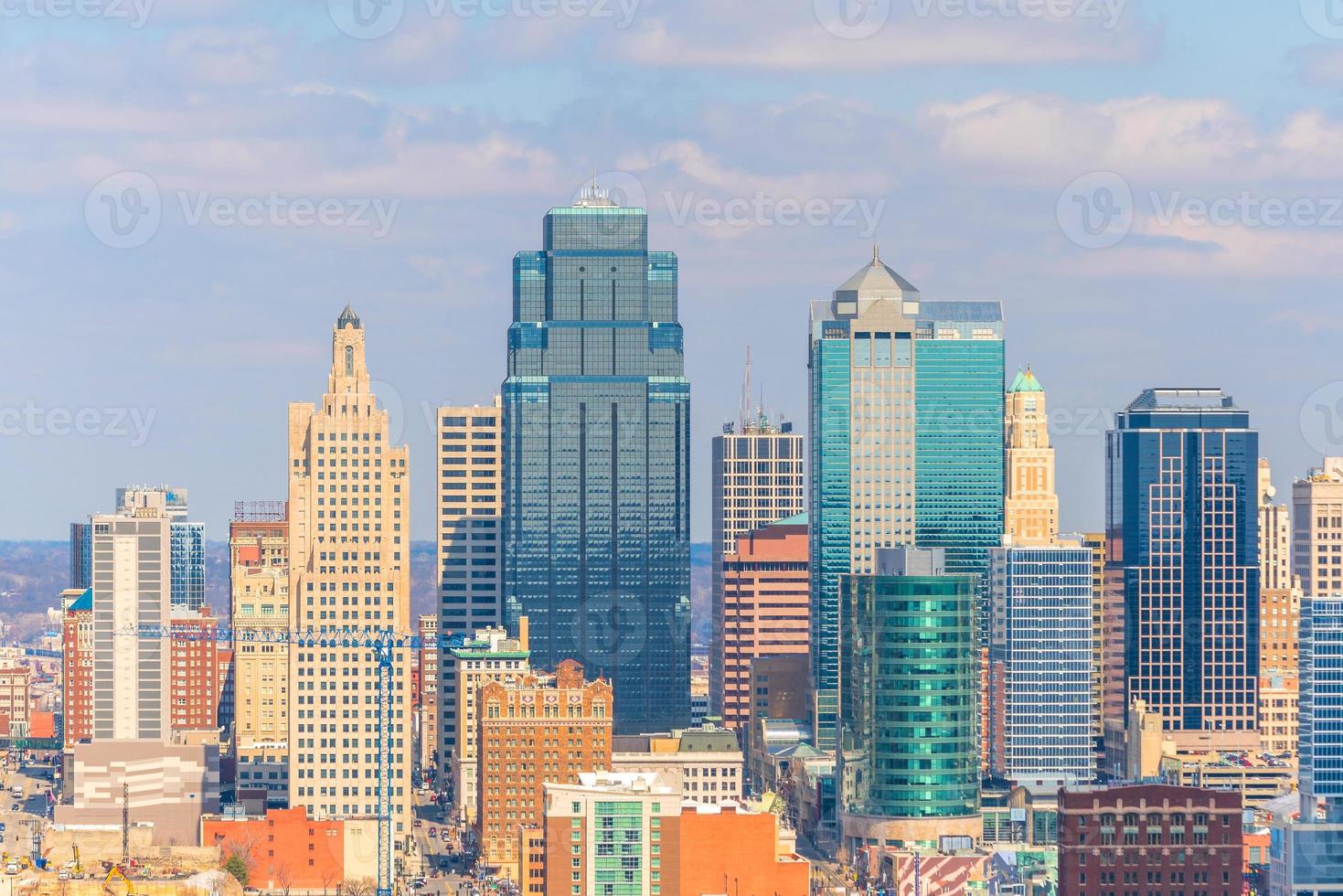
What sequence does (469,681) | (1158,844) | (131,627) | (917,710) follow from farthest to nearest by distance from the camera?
(469,681), (131,627), (917,710), (1158,844)

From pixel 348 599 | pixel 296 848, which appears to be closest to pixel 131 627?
pixel 348 599

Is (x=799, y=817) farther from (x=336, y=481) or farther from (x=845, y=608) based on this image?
(x=336, y=481)

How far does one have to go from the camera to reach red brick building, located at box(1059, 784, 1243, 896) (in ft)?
445

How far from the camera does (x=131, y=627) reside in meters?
183

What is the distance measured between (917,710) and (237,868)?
3897cm

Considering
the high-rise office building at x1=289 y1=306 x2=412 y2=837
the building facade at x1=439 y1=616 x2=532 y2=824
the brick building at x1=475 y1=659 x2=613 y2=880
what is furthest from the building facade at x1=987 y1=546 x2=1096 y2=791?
the high-rise office building at x1=289 y1=306 x2=412 y2=837

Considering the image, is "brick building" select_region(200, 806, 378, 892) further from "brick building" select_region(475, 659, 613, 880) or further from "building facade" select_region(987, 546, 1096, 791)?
"building facade" select_region(987, 546, 1096, 791)

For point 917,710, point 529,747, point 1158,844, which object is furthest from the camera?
point 917,710

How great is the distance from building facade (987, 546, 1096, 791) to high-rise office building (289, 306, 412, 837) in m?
42.4

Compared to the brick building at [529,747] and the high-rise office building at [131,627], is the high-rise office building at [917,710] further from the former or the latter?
the high-rise office building at [131,627]

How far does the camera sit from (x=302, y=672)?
552 ft

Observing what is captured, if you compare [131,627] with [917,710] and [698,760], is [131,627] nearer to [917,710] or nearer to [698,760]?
[698,760]

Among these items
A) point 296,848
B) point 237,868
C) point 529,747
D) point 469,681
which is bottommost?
point 237,868

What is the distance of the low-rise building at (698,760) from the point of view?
180500 millimetres
